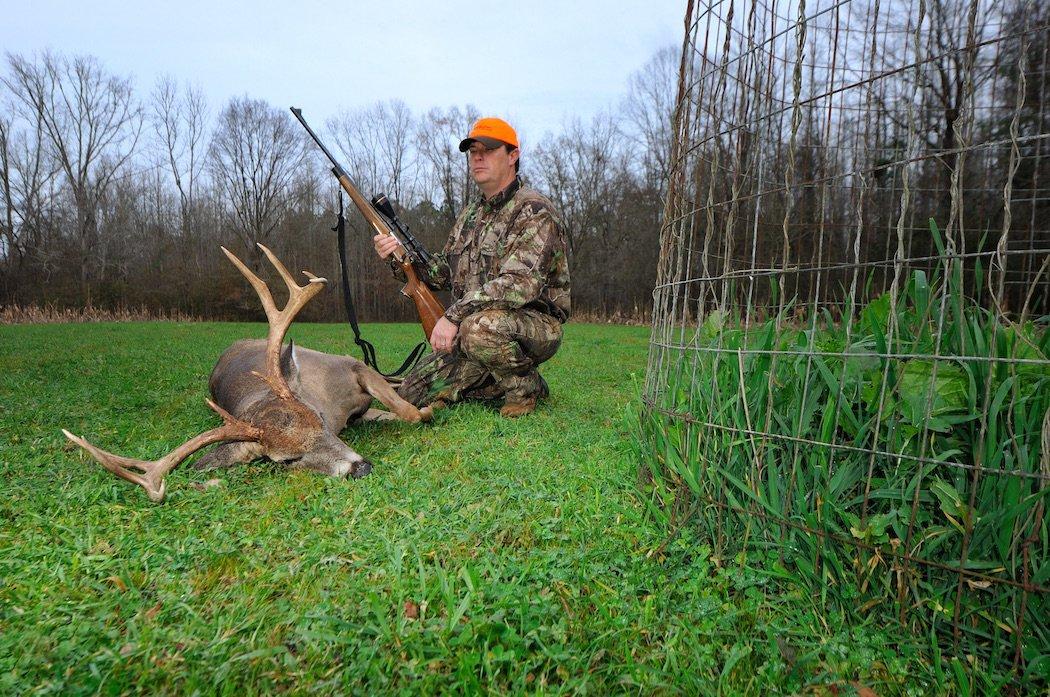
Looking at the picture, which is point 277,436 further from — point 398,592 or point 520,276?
point 520,276

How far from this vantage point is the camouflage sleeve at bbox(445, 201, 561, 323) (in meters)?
4.61

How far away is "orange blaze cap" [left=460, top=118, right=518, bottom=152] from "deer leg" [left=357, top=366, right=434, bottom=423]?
1803 millimetres

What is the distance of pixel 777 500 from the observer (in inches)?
88.5

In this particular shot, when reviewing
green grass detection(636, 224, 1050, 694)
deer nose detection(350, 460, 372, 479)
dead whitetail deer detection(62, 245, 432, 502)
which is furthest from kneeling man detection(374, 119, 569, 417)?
green grass detection(636, 224, 1050, 694)

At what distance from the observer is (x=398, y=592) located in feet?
6.95

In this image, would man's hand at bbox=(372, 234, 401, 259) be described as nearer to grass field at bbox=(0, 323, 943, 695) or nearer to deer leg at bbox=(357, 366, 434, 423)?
deer leg at bbox=(357, 366, 434, 423)

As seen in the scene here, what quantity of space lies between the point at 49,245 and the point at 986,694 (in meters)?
29.8

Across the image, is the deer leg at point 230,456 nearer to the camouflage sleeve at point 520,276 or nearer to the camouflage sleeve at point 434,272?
the camouflage sleeve at point 520,276

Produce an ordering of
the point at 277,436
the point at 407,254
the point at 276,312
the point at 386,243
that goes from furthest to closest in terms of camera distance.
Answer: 1. the point at 407,254
2. the point at 386,243
3. the point at 276,312
4. the point at 277,436

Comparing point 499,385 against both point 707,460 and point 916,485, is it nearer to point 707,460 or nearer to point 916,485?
point 707,460

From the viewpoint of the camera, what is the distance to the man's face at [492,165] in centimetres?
469

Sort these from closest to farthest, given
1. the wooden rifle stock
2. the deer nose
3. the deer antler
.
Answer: the deer nose → the deer antler → the wooden rifle stock

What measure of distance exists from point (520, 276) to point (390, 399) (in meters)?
1.27

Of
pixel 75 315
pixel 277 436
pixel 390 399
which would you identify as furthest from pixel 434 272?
pixel 75 315
